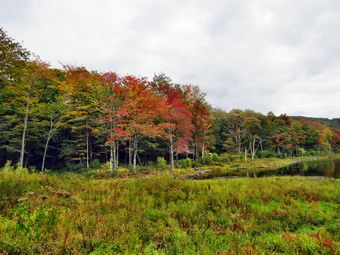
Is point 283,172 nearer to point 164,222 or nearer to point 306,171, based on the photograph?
point 306,171

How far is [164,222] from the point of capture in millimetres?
4918

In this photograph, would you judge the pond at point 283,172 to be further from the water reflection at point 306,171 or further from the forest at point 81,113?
the forest at point 81,113

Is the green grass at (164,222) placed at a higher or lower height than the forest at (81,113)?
lower

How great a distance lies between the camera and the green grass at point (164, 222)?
325 centimetres

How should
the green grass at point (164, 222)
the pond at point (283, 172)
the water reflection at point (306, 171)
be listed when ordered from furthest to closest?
1. the pond at point (283, 172)
2. the water reflection at point (306, 171)
3. the green grass at point (164, 222)

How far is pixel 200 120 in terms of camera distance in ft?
112

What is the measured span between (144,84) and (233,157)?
26.3 meters

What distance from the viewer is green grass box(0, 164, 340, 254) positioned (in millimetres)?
3250

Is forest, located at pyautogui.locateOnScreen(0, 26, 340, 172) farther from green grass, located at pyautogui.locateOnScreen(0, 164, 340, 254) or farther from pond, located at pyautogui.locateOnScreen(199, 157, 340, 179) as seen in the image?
green grass, located at pyautogui.locateOnScreen(0, 164, 340, 254)

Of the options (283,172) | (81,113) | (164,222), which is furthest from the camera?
(81,113)

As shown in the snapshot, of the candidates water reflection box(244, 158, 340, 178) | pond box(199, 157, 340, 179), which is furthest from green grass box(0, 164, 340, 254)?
water reflection box(244, 158, 340, 178)

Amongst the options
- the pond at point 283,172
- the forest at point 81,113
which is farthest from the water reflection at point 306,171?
the forest at point 81,113

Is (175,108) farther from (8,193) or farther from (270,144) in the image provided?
(270,144)

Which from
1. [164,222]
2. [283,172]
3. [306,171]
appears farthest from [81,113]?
[306,171]
